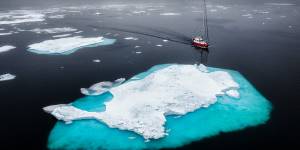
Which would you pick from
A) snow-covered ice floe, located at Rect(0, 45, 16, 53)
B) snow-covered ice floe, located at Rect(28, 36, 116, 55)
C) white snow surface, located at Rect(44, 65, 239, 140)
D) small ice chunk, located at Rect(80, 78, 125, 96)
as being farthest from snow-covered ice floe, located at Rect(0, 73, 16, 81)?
snow-covered ice floe, located at Rect(0, 45, 16, 53)

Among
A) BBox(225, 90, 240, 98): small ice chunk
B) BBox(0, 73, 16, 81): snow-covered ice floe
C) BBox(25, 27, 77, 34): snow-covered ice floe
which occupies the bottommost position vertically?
BBox(225, 90, 240, 98): small ice chunk

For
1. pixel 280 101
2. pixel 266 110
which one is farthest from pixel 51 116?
pixel 280 101

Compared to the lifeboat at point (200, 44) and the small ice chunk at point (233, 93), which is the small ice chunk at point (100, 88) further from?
the lifeboat at point (200, 44)

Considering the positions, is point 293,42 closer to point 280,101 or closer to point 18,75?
point 280,101

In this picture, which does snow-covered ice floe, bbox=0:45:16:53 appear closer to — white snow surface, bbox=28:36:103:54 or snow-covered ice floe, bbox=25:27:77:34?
white snow surface, bbox=28:36:103:54

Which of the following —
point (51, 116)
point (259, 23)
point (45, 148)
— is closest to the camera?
point (45, 148)

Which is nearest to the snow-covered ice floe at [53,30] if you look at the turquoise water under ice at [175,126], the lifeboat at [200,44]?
the lifeboat at [200,44]
